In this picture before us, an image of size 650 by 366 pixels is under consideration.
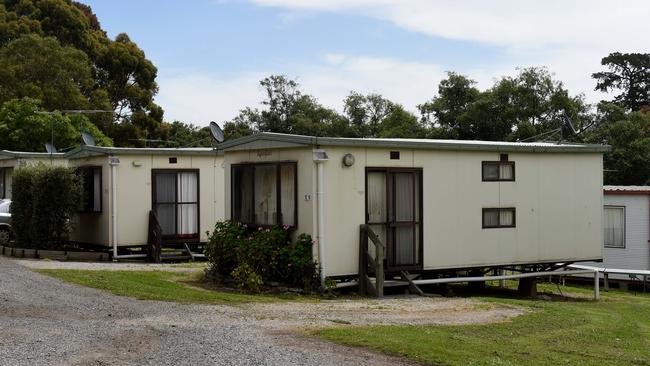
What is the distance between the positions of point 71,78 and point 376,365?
3379cm

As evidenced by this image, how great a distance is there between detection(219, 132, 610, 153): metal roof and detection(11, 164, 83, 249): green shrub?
4.76 meters

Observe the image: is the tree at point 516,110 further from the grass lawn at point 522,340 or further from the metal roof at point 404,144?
the grass lawn at point 522,340

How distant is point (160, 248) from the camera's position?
18219 mm

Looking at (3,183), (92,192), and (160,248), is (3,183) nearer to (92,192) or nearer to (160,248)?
(92,192)

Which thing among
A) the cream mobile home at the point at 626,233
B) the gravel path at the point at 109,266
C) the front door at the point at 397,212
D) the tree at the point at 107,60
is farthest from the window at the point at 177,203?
the tree at the point at 107,60

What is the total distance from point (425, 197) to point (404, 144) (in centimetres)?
108

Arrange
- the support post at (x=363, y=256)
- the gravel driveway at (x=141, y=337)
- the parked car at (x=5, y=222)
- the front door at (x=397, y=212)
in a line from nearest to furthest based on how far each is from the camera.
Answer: the gravel driveway at (x=141, y=337) → the support post at (x=363, y=256) → the front door at (x=397, y=212) → the parked car at (x=5, y=222)

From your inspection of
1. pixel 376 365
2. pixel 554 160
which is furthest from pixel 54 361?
pixel 554 160

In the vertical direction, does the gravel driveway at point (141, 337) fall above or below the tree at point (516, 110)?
below

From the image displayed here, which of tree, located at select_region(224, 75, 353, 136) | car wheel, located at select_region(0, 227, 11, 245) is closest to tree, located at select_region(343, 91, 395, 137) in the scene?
tree, located at select_region(224, 75, 353, 136)

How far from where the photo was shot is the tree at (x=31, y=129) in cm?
3029

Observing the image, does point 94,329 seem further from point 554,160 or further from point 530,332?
point 554,160

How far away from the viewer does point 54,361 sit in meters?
7.15

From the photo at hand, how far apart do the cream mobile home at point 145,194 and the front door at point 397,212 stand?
6069 millimetres
